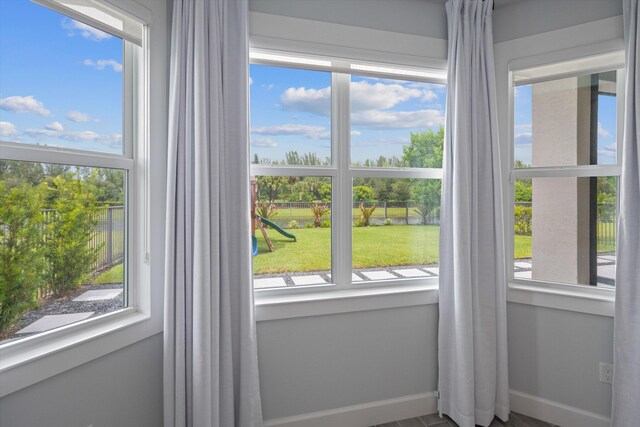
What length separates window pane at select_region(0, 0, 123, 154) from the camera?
1345 millimetres

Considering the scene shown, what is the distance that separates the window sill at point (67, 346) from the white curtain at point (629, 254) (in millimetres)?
2573

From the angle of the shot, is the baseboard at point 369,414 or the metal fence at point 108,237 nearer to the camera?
the metal fence at point 108,237

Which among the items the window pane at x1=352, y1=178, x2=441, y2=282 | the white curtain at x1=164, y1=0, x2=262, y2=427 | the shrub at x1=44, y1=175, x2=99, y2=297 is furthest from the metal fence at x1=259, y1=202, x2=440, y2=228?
the shrub at x1=44, y1=175, x2=99, y2=297

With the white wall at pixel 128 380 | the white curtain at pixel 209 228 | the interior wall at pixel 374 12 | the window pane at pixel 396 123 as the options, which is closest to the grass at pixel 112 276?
the white wall at pixel 128 380

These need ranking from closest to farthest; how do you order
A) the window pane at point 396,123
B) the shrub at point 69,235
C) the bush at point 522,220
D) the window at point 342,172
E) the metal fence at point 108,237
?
1. the shrub at point 69,235
2. the metal fence at point 108,237
3. the window at point 342,172
4. the window pane at point 396,123
5. the bush at point 522,220

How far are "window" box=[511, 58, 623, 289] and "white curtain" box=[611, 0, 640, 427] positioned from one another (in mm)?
222

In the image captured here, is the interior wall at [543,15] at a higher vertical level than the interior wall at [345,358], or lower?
higher

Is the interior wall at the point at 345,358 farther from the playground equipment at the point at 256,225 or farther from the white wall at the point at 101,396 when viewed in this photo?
the white wall at the point at 101,396

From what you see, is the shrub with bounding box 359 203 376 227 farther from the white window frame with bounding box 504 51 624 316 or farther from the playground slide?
the white window frame with bounding box 504 51 624 316

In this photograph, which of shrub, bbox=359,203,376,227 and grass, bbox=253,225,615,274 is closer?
grass, bbox=253,225,615,274

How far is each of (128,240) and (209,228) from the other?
42 centimetres

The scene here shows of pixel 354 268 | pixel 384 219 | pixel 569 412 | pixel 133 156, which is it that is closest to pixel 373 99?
pixel 384 219

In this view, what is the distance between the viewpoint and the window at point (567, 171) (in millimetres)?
2248

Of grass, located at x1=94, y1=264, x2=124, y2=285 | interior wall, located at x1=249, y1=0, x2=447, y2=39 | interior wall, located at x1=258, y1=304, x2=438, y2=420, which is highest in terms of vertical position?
interior wall, located at x1=249, y1=0, x2=447, y2=39
